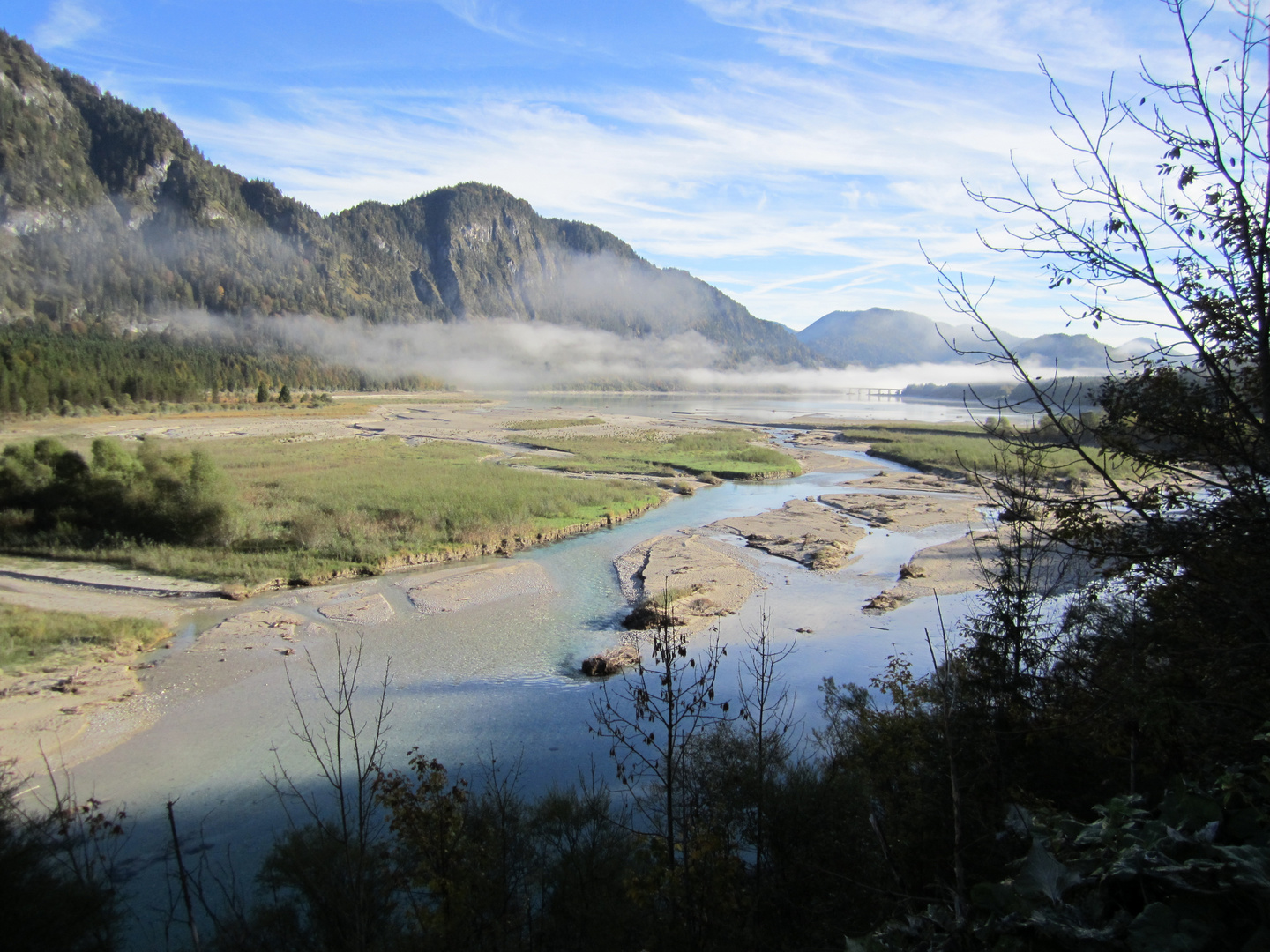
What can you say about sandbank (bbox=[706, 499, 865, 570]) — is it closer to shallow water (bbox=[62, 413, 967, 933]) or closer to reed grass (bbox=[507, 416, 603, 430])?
shallow water (bbox=[62, 413, 967, 933])

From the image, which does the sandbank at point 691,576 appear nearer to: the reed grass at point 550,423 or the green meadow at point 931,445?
the green meadow at point 931,445

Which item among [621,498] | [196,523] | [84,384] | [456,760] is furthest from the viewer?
[84,384]

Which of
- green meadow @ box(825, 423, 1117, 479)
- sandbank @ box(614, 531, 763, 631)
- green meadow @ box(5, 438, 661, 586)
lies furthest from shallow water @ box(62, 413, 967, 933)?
green meadow @ box(825, 423, 1117, 479)

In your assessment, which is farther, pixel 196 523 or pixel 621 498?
pixel 621 498

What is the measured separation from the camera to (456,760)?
1226 centimetres

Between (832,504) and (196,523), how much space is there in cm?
3109

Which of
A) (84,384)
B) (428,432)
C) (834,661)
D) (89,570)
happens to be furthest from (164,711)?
(84,384)

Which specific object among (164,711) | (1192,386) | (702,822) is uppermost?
(1192,386)

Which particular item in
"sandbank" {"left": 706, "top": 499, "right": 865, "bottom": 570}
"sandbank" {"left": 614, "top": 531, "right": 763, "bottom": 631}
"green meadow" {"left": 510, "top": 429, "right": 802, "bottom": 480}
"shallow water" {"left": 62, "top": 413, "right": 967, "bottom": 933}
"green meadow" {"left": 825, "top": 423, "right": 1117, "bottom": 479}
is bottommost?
"shallow water" {"left": 62, "top": 413, "right": 967, "bottom": 933}

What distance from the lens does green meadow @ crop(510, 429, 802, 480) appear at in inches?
1983

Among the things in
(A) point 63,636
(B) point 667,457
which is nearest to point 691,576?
(A) point 63,636

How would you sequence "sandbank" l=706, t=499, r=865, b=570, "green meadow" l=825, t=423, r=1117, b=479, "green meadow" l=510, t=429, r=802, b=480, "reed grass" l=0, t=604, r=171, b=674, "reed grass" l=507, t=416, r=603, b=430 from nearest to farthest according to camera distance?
"reed grass" l=0, t=604, r=171, b=674 < "sandbank" l=706, t=499, r=865, b=570 < "green meadow" l=825, t=423, r=1117, b=479 < "green meadow" l=510, t=429, r=802, b=480 < "reed grass" l=507, t=416, r=603, b=430

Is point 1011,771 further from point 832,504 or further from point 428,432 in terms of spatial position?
point 428,432

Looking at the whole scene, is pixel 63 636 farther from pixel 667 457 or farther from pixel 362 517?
pixel 667 457
